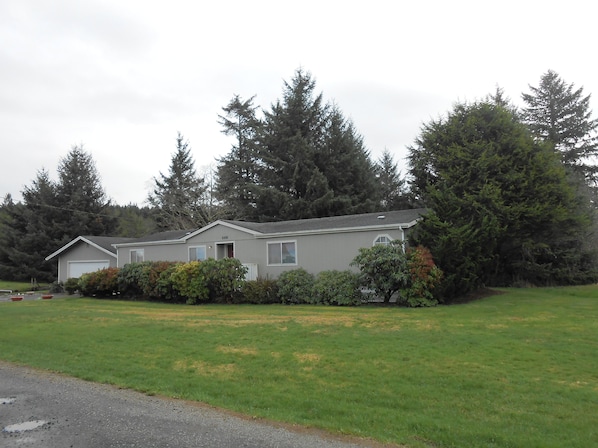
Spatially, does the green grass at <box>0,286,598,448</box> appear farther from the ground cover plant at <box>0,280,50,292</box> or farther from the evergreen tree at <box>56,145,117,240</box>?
the evergreen tree at <box>56,145,117,240</box>

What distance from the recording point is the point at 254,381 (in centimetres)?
646

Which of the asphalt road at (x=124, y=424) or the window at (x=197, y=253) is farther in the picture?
the window at (x=197, y=253)

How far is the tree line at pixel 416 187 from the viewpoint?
Answer: 2023 centimetres

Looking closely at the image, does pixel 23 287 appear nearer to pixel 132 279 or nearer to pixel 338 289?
pixel 132 279

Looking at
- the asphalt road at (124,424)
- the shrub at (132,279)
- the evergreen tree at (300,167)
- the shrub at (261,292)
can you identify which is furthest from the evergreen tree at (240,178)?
the asphalt road at (124,424)

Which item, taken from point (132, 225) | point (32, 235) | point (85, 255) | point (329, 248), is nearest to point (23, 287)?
point (32, 235)

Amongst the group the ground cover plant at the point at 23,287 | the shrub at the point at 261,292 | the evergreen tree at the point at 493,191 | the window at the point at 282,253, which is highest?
the evergreen tree at the point at 493,191

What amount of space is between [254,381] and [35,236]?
128 feet

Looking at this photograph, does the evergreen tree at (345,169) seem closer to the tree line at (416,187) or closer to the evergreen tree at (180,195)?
the tree line at (416,187)

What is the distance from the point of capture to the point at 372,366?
7.14 meters

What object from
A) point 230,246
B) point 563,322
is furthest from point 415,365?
point 230,246

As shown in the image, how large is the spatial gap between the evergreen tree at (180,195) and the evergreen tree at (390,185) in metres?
15.7

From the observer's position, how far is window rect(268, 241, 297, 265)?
2023 centimetres

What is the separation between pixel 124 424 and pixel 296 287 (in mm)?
13500
